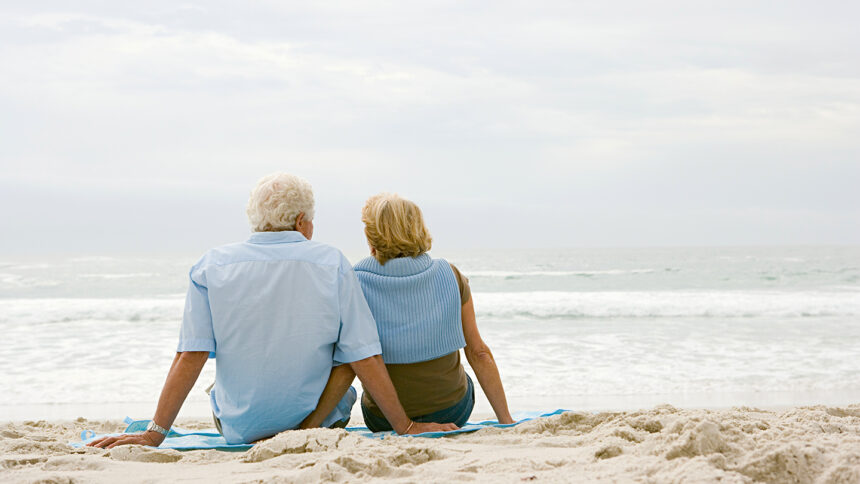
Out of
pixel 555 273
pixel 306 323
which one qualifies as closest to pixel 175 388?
pixel 306 323

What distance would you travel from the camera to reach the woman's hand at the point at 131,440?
2.61m

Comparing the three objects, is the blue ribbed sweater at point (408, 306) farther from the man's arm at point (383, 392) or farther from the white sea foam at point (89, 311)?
the white sea foam at point (89, 311)

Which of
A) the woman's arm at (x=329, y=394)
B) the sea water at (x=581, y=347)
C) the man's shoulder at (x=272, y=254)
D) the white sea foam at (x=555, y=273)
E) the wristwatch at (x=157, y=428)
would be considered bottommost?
the white sea foam at (x=555, y=273)

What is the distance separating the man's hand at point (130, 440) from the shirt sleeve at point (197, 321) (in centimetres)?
39

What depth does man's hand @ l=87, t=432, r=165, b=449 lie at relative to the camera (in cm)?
261

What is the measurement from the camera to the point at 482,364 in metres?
3.15

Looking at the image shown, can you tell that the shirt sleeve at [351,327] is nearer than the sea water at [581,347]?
Yes

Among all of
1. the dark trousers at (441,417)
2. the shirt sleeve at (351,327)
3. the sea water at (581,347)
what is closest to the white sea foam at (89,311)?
the sea water at (581,347)

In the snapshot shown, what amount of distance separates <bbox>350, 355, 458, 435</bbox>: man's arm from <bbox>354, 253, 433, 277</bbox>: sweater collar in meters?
0.42

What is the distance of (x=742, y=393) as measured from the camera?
533 centimetres

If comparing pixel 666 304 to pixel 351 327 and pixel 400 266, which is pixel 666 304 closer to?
pixel 400 266

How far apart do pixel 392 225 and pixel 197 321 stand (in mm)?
952

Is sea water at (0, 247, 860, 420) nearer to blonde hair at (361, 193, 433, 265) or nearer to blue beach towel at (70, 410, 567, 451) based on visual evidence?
blue beach towel at (70, 410, 567, 451)

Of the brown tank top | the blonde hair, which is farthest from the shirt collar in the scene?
the brown tank top
